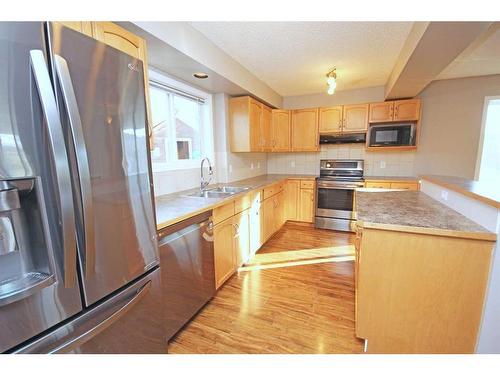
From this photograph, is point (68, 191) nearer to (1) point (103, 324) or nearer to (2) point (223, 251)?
(1) point (103, 324)

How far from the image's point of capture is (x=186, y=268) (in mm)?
1665

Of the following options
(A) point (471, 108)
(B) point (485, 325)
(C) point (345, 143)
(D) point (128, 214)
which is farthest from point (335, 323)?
(A) point (471, 108)

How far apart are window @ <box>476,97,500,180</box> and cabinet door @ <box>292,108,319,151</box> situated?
239 cm

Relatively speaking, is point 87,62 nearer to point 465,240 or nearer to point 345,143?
point 465,240

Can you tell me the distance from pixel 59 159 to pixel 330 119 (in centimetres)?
401

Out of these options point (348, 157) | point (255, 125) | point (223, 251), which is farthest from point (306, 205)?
point (223, 251)

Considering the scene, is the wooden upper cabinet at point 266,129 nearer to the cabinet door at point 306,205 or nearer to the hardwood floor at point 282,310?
the cabinet door at point 306,205

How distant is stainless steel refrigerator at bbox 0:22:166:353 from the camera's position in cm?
71

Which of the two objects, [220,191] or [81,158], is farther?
[220,191]

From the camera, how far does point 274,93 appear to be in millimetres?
4156

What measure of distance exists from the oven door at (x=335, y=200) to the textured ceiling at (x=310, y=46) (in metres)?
1.72

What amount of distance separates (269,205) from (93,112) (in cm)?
272

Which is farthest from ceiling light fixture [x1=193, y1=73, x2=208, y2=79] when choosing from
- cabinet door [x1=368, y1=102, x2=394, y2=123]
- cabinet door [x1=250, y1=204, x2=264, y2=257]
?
cabinet door [x1=368, y1=102, x2=394, y2=123]

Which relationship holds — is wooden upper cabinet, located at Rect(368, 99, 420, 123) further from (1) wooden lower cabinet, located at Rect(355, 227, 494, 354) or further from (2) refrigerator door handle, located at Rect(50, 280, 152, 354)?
(2) refrigerator door handle, located at Rect(50, 280, 152, 354)
